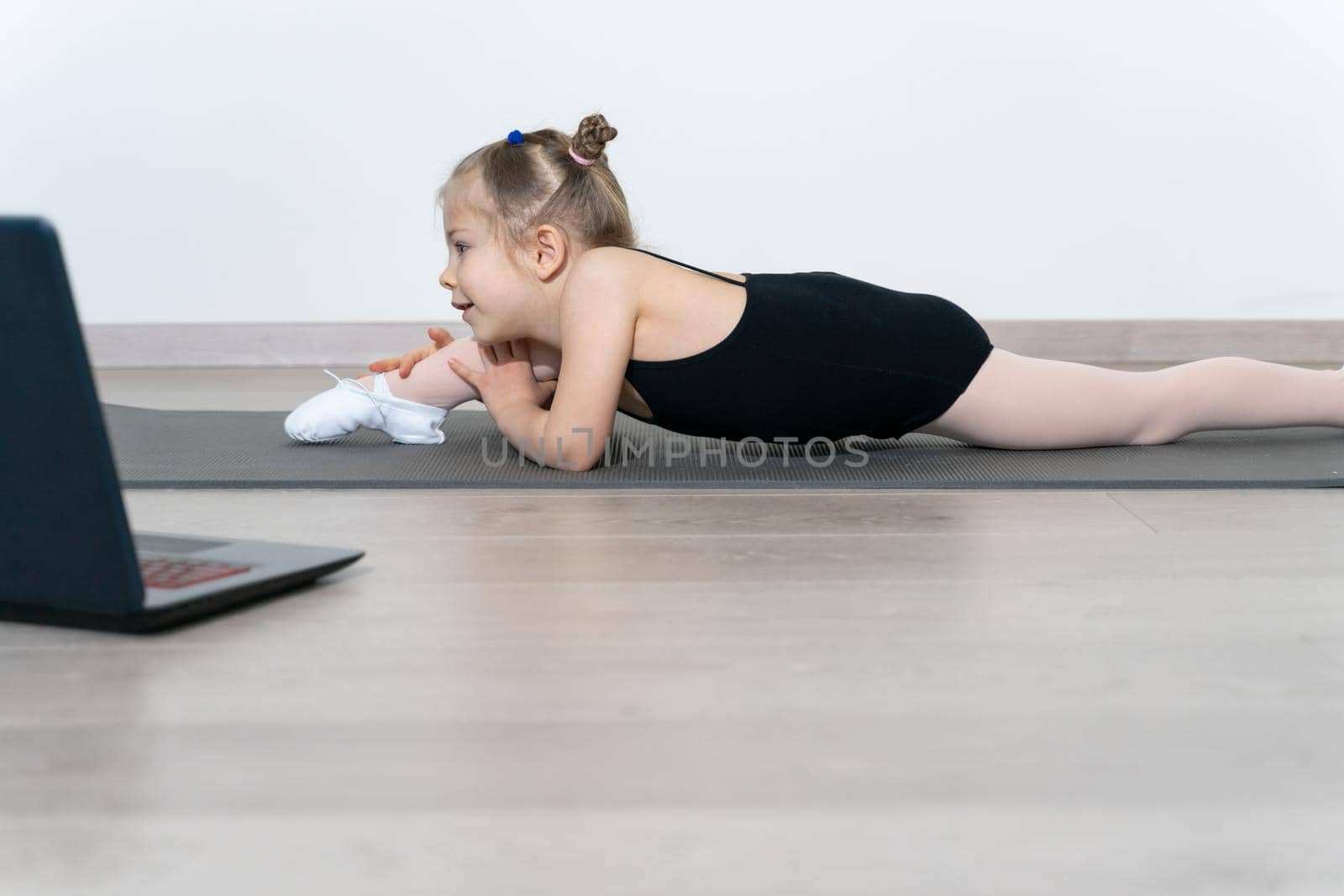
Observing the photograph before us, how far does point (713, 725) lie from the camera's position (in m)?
0.76

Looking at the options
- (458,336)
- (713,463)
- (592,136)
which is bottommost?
(458,336)

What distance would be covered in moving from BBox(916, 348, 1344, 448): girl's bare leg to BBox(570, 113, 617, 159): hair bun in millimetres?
547

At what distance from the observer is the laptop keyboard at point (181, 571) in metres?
0.95

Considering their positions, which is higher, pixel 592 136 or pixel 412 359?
pixel 592 136

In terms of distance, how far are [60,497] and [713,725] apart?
42 centimetres

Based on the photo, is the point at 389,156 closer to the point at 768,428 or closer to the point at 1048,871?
the point at 768,428

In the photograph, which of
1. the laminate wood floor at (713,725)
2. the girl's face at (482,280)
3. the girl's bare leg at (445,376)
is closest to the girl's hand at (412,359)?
the girl's bare leg at (445,376)

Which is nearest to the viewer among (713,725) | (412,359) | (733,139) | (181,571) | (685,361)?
(713,725)

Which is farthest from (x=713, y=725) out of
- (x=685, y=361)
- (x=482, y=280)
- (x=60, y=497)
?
(x=482, y=280)

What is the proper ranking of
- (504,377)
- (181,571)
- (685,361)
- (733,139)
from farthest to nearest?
(733,139) < (504,377) < (685,361) < (181,571)

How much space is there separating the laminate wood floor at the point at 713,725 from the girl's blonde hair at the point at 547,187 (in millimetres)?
542

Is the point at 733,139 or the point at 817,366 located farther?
the point at 733,139

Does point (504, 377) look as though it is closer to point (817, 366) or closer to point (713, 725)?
point (817, 366)

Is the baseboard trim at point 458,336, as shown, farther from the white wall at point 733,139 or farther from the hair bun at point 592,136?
the hair bun at point 592,136
